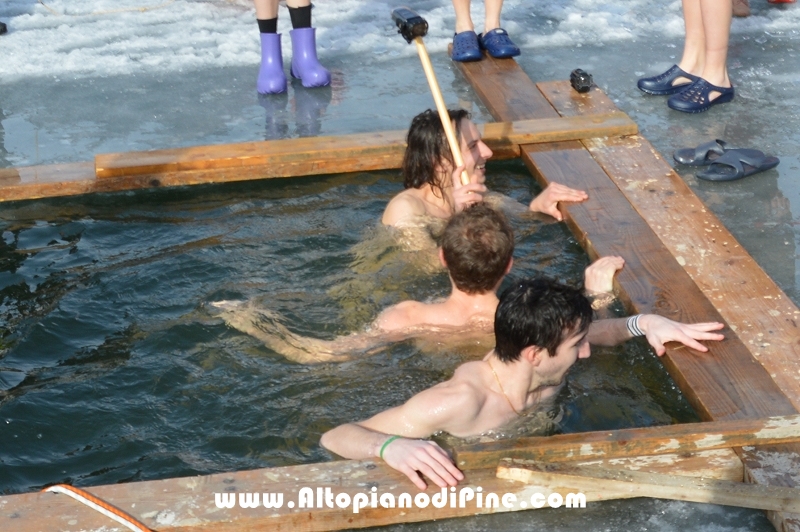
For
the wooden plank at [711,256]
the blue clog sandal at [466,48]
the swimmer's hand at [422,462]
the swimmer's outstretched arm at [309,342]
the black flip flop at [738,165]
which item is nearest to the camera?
the swimmer's hand at [422,462]

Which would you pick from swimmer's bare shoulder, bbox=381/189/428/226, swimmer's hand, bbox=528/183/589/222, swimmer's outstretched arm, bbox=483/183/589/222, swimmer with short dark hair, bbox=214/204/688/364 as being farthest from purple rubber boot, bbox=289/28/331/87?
swimmer with short dark hair, bbox=214/204/688/364

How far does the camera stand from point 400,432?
315cm

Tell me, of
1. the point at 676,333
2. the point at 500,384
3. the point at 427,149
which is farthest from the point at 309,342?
the point at 676,333

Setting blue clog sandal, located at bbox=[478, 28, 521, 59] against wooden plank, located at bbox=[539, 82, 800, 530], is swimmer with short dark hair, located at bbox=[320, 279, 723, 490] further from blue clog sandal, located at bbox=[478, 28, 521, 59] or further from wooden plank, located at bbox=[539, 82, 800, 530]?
blue clog sandal, located at bbox=[478, 28, 521, 59]

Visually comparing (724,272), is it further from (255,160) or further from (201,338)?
(255,160)

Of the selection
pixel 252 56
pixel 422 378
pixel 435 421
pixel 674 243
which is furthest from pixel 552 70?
pixel 435 421

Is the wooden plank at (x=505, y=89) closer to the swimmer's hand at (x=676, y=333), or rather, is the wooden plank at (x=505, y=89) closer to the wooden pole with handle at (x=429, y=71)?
the wooden pole with handle at (x=429, y=71)

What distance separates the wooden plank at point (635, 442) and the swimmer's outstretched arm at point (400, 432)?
0.35 ft

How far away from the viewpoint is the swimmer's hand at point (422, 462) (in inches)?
112

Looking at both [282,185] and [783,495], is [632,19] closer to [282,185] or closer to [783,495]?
[282,185]

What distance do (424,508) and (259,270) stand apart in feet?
6.15

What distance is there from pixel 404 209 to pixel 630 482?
1.91m

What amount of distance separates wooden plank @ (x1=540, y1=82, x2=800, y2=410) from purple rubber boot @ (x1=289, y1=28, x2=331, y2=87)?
5.72 ft

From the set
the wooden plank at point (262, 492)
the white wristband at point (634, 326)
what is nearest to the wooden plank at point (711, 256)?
the white wristband at point (634, 326)
